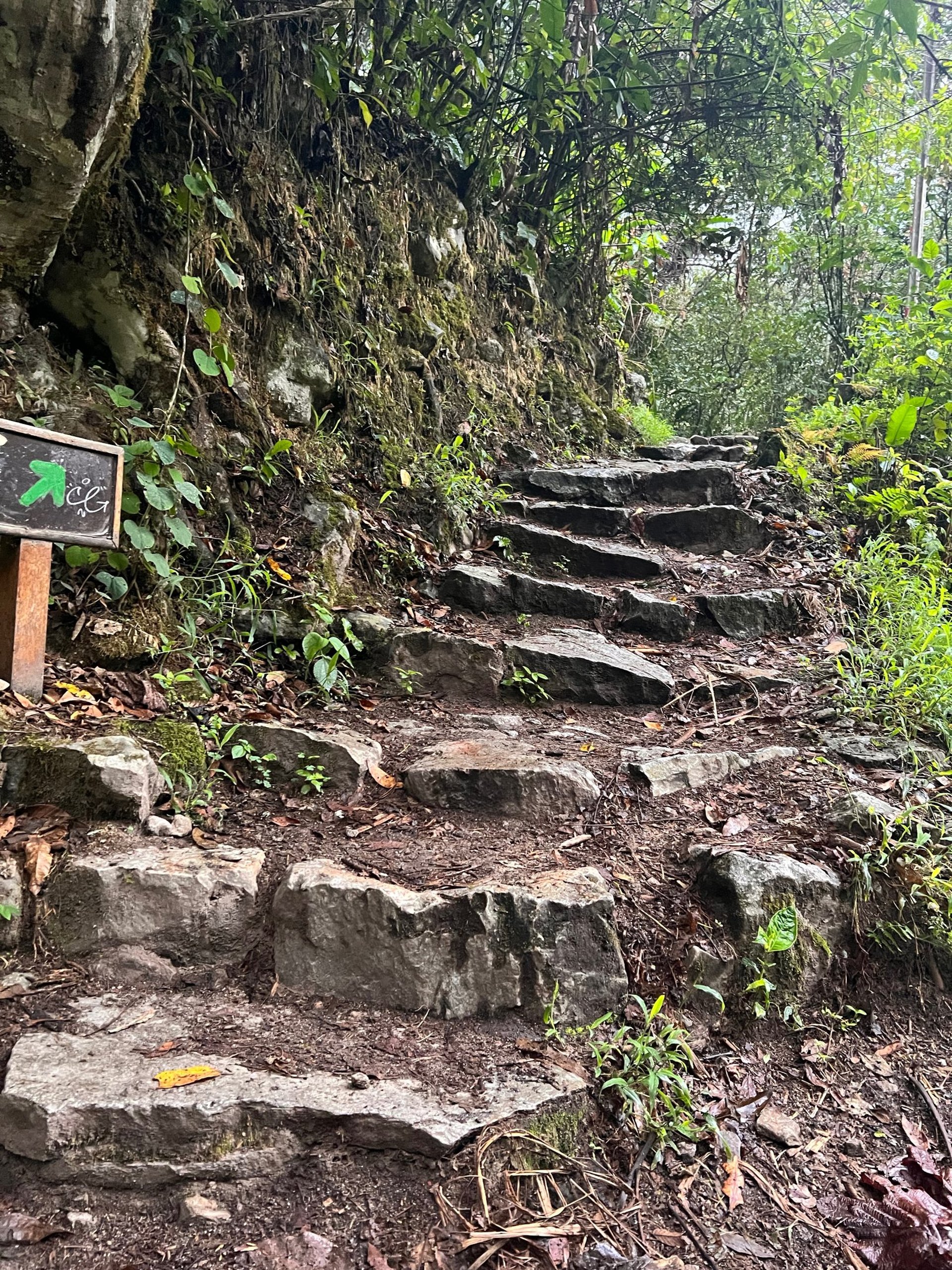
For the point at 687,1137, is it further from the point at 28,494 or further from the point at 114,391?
the point at 114,391

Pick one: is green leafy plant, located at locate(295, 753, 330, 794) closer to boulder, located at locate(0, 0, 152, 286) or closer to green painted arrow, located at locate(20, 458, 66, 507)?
green painted arrow, located at locate(20, 458, 66, 507)

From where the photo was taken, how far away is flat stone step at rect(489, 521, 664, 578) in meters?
5.00

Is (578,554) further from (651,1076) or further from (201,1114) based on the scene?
(201,1114)

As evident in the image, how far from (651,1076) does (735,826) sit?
1048mm

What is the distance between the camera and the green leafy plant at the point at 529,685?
3.71 metres

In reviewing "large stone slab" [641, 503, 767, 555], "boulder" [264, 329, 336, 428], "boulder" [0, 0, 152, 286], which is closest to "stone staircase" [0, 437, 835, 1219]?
"boulder" [264, 329, 336, 428]

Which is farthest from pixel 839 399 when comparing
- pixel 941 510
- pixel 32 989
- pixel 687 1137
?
pixel 32 989

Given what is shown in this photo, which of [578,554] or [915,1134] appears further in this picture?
[578,554]

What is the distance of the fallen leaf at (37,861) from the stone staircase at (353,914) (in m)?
0.03

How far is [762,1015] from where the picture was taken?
2.10 metres

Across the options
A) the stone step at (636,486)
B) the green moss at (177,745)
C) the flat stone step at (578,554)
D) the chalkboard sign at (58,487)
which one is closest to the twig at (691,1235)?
the green moss at (177,745)

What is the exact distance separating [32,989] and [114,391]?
231 centimetres

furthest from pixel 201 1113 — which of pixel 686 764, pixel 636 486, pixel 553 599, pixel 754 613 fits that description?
pixel 636 486

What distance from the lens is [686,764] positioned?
118 inches
